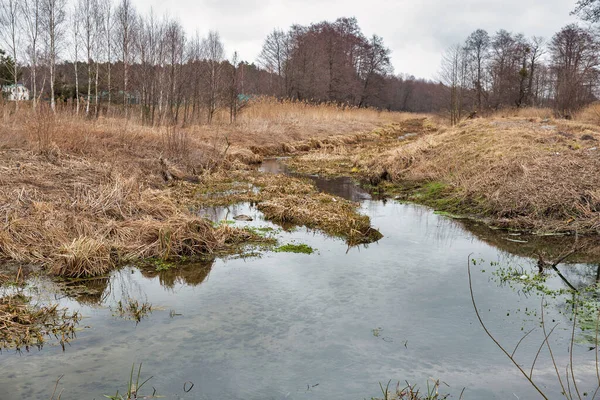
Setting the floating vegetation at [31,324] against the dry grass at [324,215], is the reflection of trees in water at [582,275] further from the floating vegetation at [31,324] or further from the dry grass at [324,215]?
the floating vegetation at [31,324]

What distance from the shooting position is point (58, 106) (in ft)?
38.7

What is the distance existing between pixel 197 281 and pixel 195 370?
189 cm

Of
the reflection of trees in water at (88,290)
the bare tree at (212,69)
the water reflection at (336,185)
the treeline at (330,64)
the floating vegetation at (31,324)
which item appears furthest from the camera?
the treeline at (330,64)

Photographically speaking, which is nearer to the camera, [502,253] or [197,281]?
[197,281]

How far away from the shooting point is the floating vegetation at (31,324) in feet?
11.5

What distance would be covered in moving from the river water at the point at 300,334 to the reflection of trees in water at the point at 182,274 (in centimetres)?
2

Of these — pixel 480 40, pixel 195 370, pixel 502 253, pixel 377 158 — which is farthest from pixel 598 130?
pixel 480 40

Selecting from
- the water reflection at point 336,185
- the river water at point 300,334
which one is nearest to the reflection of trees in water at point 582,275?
the river water at point 300,334

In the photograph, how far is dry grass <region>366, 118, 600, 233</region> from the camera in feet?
24.1

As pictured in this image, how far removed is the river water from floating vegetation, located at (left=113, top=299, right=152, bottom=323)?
0.22 ft

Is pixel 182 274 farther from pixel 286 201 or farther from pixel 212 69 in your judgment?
pixel 212 69

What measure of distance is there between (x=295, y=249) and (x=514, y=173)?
5.20 meters

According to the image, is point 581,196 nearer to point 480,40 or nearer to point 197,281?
point 197,281

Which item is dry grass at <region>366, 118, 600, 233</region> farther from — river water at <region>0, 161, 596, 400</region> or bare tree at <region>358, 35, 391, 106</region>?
bare tree at <region>358, 35, 391, 106</region>
